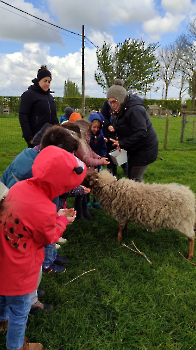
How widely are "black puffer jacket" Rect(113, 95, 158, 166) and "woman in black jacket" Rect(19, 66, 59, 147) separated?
1.25 metres

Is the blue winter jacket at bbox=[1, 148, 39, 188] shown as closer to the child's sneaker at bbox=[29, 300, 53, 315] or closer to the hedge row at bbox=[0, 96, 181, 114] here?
the child's sneaker at bbox=[29, 300, 53, 315]

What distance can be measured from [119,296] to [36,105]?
320 cm

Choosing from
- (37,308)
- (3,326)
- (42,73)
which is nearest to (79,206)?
(37,308)

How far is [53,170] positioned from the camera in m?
1.46

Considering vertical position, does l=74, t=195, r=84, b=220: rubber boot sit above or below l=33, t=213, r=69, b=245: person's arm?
below

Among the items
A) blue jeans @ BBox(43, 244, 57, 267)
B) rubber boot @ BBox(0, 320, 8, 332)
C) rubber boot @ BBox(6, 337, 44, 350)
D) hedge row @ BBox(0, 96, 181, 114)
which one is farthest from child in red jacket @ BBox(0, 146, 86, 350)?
hedge row @ BBox(0, 96, 181, 114)

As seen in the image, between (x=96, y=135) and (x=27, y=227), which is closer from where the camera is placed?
(x=27, y=227)

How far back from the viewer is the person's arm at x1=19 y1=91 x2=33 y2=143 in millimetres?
3896

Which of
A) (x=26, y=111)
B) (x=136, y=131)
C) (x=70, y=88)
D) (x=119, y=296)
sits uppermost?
(x=70, y=88)

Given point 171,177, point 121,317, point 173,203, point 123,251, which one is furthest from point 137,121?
point 171,177

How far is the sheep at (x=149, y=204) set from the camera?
2.99 m

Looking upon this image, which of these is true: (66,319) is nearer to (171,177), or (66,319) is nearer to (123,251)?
(123,251)

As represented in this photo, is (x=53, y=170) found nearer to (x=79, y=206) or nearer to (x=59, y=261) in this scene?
(x=59, y=261)

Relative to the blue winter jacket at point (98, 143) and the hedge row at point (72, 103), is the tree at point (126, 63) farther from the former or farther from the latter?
the blue winter jacket at point (98, 143)
